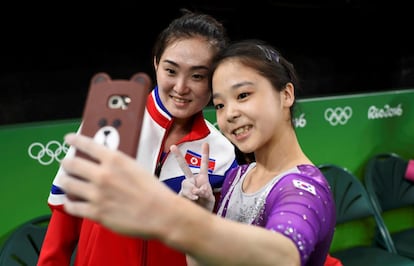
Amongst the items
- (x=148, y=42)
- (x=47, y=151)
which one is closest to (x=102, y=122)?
(x=47, y=151)

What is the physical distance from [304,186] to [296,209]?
67 mm

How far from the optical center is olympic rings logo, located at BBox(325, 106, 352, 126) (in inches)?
84.3

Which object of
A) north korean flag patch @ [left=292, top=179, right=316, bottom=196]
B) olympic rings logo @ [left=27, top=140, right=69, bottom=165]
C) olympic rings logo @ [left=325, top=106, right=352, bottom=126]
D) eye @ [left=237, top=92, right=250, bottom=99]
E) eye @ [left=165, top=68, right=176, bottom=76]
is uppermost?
eye @ [left=165, top=68, right=176, bottom=76]

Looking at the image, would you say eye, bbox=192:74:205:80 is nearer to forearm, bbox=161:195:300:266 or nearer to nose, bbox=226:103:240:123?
nose, bbox=226:103:240:123

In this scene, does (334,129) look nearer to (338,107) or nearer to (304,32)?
(338,107)

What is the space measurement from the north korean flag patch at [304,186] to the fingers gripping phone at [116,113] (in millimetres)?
281

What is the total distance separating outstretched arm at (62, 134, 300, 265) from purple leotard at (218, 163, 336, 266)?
13 centimetres

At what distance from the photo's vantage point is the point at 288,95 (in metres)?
0.77

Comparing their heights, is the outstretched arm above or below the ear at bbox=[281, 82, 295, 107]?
below

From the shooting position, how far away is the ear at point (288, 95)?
2.50 feet

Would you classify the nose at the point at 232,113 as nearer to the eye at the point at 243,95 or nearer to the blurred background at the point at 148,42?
the eye at the point at 243,95

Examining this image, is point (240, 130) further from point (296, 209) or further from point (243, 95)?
point (296, 209)

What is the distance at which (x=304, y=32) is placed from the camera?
270cm

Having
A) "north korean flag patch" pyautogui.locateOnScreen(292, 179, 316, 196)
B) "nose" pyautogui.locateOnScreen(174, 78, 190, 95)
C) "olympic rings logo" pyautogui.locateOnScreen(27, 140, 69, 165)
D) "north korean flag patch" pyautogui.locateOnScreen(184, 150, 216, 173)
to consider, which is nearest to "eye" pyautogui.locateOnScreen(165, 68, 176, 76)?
"nose" pyautogui.locateOnScreen(174, 78, 190, 95)
